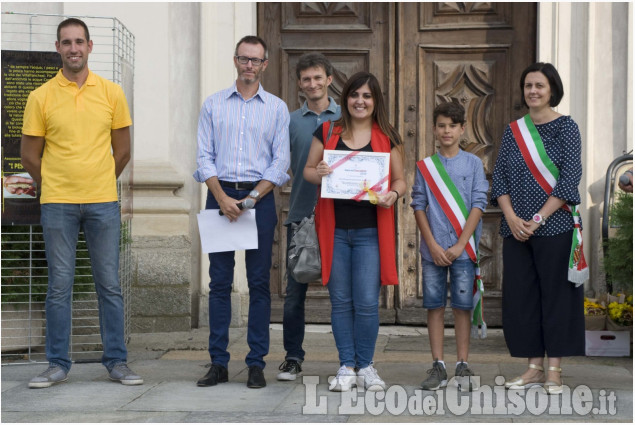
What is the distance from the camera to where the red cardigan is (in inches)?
214

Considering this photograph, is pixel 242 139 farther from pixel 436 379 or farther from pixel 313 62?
pixel 436 379

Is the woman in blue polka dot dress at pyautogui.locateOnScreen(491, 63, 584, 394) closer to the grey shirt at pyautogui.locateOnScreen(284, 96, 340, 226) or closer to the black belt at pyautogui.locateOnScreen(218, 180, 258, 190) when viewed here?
the grey shirt at pyautogui.locateOnScreen(284, 96, 340, 226)

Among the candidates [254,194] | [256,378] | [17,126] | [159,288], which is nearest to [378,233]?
[254,194]

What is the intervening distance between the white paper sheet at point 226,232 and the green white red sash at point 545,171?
4.93ft

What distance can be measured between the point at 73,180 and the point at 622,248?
11.4 ft

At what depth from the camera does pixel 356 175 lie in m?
5.37

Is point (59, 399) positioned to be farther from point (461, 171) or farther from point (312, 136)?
point (461, 171)

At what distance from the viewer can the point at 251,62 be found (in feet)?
18.5

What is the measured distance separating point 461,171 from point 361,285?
84 centimetres

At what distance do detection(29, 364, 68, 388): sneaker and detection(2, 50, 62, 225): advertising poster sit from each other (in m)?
1.08

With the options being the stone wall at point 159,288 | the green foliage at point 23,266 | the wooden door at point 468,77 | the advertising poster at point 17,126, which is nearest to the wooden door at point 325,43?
the wooden door at point 468,77

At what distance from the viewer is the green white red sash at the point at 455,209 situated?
555 cm

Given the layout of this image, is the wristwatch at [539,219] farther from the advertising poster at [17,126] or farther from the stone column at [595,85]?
the advertising poster at [17,126]

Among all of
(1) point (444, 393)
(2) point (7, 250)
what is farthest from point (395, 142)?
(2) point (7, 250)
